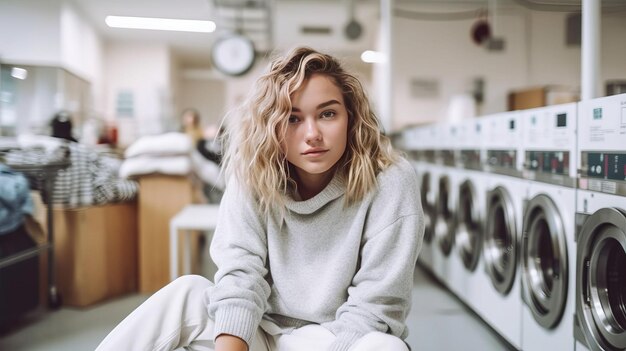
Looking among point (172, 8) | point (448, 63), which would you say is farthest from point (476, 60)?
point (172, 8)

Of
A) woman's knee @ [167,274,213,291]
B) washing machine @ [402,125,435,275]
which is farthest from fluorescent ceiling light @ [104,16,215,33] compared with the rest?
woman's knee @ [167,274,213,291]

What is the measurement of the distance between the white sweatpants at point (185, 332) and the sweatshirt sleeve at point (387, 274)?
7cm

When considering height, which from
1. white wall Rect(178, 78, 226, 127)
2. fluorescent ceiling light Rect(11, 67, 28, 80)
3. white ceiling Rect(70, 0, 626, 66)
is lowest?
fluorescent ceiling light Rect(11, 67, 28, 80)

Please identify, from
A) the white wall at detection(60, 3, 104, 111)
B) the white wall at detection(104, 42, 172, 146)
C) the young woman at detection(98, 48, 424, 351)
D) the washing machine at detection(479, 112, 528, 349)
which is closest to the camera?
the young woman at detection(98, 48, 424, 351)

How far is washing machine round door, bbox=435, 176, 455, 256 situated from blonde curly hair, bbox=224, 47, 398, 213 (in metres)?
1.68

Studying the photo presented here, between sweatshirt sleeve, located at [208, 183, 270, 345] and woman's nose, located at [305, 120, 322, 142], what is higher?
woman's nose, located at [305, 120, 322, 142]

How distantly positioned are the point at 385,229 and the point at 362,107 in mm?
337

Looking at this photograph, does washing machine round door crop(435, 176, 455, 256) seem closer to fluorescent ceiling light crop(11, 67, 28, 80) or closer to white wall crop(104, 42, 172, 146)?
fluorescent ceiling light crop(11, 67, 28, 80)

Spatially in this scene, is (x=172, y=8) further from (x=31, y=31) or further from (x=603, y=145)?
(x=603, y=145)

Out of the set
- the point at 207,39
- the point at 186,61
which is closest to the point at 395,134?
the point at 207,39

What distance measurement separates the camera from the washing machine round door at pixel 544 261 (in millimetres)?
1593

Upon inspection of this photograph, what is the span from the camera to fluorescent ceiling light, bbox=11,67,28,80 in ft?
19.2

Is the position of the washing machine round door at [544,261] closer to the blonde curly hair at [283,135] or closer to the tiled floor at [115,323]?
the tiled floor at [115,323]

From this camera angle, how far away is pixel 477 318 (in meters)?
2.43
